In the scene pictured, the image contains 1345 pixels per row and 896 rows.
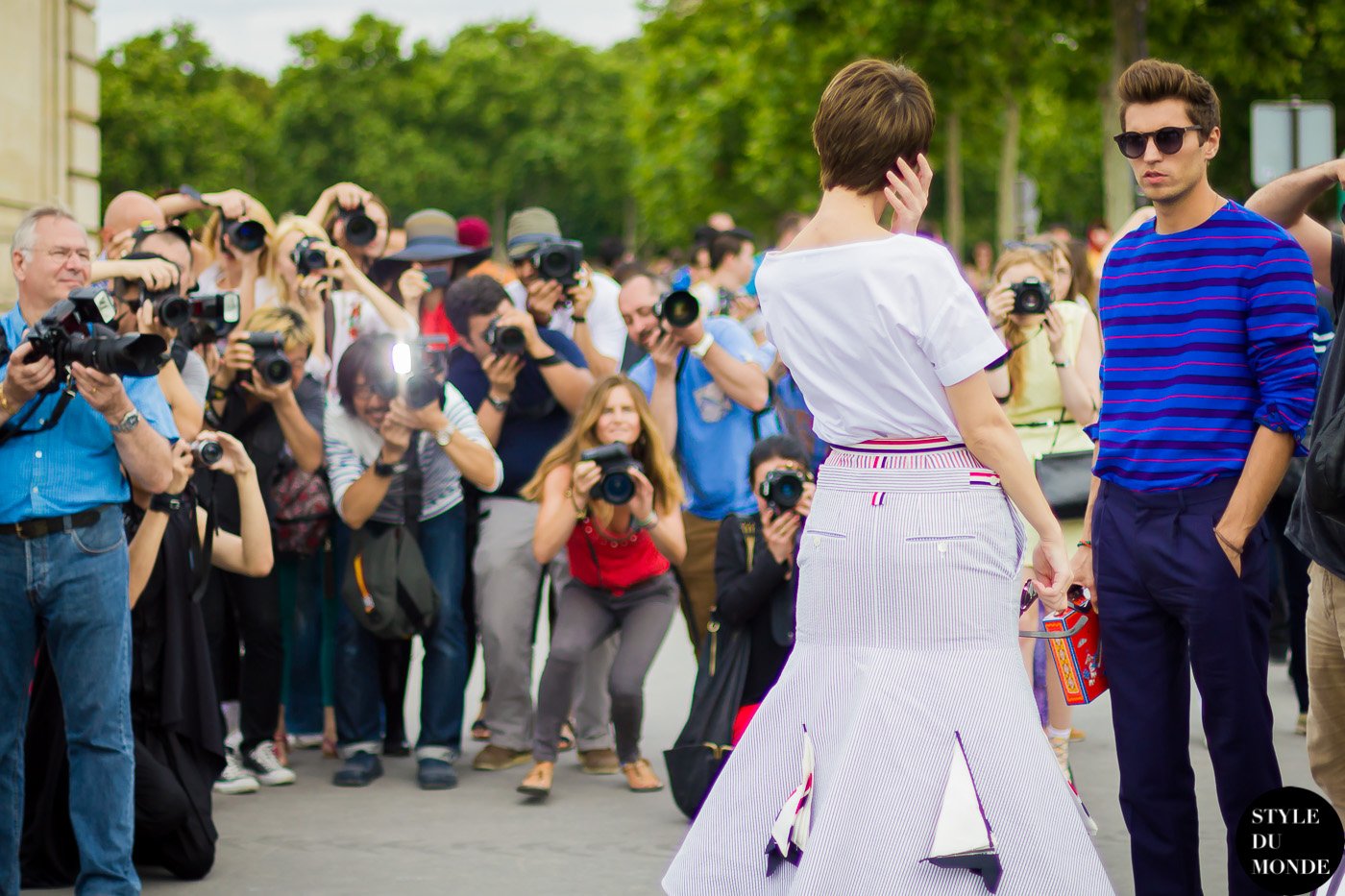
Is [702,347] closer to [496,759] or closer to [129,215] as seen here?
[496,759]

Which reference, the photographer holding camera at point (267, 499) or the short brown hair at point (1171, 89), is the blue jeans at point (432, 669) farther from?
the short brown hair at point (1171, 89)

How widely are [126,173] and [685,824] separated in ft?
169

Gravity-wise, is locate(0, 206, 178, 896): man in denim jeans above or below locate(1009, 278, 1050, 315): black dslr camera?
below

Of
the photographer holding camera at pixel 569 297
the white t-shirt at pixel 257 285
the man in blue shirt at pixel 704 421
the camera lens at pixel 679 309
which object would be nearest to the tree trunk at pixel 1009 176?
the photographer holding camera at pixel 569 297

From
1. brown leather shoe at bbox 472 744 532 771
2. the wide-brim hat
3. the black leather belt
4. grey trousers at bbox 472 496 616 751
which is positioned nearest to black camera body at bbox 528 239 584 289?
grey trousers at bbox 472 496 616 751

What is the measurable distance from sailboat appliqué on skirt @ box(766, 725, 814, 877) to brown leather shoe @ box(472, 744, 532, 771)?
142 inches

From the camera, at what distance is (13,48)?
14.0m

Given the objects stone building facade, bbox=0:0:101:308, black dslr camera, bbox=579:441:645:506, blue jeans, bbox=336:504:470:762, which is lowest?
blue jeans, bbox=336:504:470:762

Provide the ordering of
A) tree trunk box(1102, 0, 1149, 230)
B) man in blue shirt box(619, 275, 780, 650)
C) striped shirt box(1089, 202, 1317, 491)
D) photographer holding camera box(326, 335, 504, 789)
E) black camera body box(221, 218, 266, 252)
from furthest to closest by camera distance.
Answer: tree trunk box(1102, 0, 1149, 230)
black camera body box(221, 218, 266, 252)
man in blue shirt box(619, 275, 780, 650)
photographer holding camera box(326, 335, 504, 789)
striped shirt box(1089, 202, 1317, 491)

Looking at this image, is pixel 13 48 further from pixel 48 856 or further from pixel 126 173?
pixel 126 173

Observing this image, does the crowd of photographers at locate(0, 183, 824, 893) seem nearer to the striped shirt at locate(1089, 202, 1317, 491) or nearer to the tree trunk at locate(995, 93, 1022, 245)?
the striped shirt at locate(1089, 202, 1317, 491)

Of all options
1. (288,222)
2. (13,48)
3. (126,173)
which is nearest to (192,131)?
(126,173)

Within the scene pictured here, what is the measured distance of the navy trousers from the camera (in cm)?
432

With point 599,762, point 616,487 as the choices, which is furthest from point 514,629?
point 616,487
